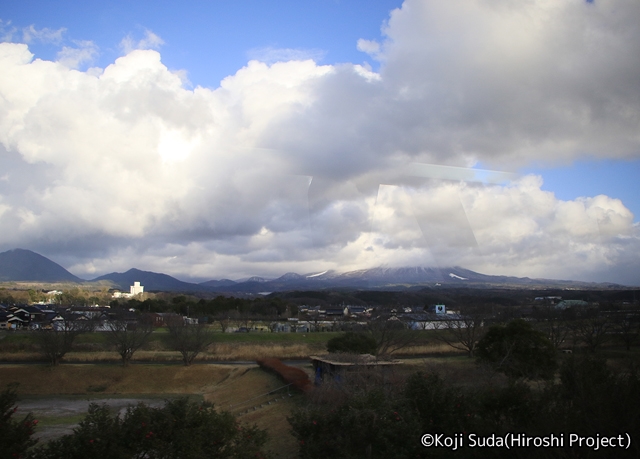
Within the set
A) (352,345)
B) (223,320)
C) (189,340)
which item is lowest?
(223,320)

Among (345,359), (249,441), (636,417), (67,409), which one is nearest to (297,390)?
(345,359)

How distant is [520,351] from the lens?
21.4 meters

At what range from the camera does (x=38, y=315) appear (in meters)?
55.1

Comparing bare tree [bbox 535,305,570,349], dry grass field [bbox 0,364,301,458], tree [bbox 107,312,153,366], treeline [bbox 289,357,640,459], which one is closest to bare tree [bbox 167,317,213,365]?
dry grass field [bbox 0,364,301,458]

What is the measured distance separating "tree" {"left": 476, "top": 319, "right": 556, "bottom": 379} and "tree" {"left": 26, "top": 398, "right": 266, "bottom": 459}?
15.0m

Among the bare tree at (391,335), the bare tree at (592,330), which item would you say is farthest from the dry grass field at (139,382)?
the bare tree at (592,330)

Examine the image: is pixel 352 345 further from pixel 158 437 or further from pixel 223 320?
pixel 223 320

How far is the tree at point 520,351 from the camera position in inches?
802

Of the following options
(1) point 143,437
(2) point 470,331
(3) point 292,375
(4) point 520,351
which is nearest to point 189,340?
(3) point 292,375

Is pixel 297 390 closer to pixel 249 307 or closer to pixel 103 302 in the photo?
pixel 249 307

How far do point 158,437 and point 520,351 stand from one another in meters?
18.4

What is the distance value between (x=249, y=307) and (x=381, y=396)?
58161 mm

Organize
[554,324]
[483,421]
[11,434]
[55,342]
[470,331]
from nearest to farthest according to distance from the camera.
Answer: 1. [11,434]
2. [483,421]
3. [55,342]
4. [554,324]
5. [470,331]

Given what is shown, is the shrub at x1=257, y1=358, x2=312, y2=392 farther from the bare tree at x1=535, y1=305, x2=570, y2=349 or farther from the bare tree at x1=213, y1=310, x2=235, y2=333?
the bare tree at x1=213, y1=310, x2=235, y2=333
